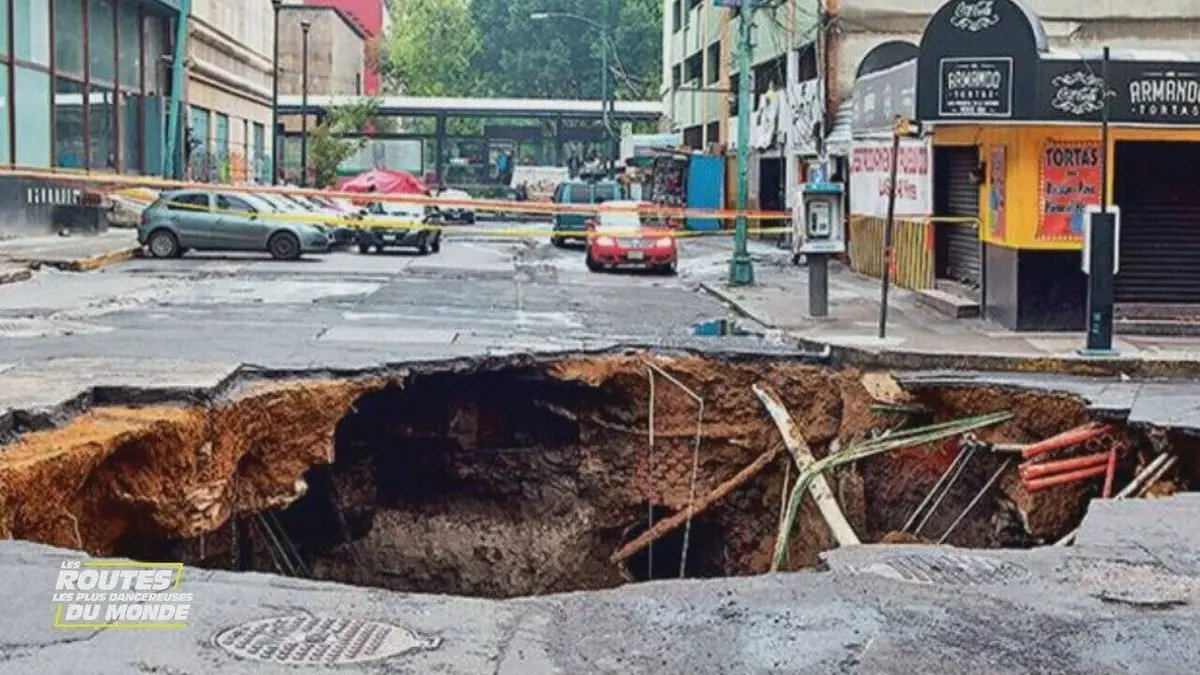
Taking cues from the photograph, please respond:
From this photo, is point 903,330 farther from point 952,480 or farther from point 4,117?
point 4,117

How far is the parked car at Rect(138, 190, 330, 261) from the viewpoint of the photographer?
31.2m

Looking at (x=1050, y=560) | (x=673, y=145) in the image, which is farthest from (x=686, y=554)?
(x=673, y=145)

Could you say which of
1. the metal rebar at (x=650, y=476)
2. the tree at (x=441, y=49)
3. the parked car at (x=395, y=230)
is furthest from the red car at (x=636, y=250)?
the tree at (x=441, y=49)

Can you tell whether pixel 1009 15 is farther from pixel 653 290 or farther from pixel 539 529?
pixel 653 290

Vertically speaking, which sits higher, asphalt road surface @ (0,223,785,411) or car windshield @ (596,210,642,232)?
car windshield @ (596,210,642,232)

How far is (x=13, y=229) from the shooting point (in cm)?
3133

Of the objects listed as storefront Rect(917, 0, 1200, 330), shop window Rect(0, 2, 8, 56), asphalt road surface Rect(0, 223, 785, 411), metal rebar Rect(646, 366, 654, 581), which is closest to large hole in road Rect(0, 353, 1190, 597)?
metal rebar Rect(646, 366, 654, 581)

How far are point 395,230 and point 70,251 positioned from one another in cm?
817

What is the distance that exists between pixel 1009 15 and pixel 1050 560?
35.0ft

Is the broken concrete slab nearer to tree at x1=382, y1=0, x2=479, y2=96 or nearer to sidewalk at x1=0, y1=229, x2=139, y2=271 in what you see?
sidewalk at x1=0, y1=229, x2=139, y2=271

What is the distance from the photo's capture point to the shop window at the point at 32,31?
31.5 m

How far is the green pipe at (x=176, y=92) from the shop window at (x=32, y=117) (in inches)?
200

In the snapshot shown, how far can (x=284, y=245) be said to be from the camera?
3198cm

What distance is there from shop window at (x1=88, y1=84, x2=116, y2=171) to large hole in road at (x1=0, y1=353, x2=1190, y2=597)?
2441cm
